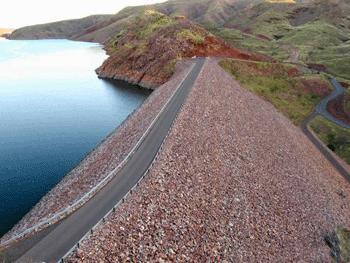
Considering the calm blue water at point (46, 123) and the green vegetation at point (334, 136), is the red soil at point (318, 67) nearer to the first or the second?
the green vegetation at point (334, 136)

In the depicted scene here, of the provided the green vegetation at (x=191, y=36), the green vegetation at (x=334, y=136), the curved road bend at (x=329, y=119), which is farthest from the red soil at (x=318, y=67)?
the green vegetation at (x=334, y=136)

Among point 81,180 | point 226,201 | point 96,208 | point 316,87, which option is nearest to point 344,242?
point 226,201

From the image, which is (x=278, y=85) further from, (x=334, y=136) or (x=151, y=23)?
(x=151, y=23)

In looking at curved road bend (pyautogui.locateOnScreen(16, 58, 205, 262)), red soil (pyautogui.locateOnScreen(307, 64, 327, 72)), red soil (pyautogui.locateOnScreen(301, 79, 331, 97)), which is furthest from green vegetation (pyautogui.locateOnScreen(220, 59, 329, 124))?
curved road bend (pyautogui.locateOnScreen(16, 58, 205, 262))

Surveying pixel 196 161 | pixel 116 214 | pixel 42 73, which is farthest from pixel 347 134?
pixel 42 73

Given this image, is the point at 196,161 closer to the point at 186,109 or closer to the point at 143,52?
the point at 186,109
